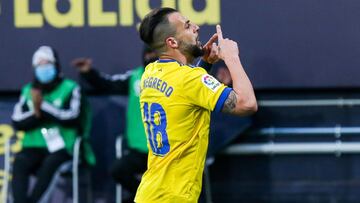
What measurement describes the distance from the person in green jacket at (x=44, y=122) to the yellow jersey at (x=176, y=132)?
113 inches

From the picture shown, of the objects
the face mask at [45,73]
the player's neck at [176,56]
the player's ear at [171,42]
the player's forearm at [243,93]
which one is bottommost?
the face mask at [45,73]

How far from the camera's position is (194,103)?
13.3 ft

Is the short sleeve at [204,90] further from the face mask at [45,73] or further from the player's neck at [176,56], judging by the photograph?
the face mask at [45,73]

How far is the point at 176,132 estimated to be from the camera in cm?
410

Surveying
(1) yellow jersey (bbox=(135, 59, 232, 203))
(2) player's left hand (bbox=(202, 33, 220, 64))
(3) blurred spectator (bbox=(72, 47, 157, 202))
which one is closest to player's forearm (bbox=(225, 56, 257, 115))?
(1) yellow jersey (bbox=(135, 59, 232, 203))

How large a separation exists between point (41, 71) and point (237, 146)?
160 centimetres

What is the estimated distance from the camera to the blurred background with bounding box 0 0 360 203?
23.1ft

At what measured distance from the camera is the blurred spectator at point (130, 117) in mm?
6887

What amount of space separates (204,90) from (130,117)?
309 cm

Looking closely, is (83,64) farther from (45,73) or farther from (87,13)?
(87,13)

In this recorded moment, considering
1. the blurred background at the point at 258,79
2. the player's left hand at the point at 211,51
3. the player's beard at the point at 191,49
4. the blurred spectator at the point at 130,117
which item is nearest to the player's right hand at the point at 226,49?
the player's beard at the point at 191,49

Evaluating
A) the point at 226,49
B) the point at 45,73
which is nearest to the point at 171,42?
the point at 226,49

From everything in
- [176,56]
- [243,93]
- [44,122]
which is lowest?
[44,122]

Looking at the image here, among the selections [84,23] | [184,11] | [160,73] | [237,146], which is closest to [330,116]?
[237,146]
